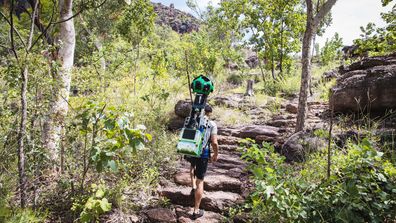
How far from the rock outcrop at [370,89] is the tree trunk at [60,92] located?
5187 millimetres

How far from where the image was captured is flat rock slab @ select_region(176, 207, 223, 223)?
151 inches

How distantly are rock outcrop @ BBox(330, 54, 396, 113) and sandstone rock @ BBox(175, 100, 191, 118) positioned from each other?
160 inches

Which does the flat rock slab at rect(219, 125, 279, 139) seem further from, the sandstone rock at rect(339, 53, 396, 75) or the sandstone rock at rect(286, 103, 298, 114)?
the sandstone rock at rect(339, 53, 396, 75)

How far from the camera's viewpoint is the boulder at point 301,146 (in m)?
4.96

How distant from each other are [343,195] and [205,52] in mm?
10690

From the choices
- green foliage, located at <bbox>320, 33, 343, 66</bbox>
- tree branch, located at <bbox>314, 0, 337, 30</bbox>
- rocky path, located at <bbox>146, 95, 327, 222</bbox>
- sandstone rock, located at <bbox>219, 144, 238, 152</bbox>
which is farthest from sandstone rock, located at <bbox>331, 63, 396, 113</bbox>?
green foliage, located at <bbox>320, 33, 343, 66</bbox>

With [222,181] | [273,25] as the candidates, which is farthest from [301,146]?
[273,25]

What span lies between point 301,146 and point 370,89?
7.36ft

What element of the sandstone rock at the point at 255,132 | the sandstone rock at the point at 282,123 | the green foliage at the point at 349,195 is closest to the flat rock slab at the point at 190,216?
the green foliage at the point at 349,195

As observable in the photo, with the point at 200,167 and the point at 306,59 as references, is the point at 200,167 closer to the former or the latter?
the point at 200,167

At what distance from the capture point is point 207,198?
170 inches

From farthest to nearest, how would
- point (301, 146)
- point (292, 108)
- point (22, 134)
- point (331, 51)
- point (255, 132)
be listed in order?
point (331, 51) → point (292, 108) → point (255, 132) → point (301, 146) → point (22, 134)

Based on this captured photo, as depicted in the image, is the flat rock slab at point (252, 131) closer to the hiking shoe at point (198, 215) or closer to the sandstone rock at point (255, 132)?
the sandstone rock at point (255, 132)

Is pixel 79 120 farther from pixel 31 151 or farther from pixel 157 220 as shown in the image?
pixel 157 220
